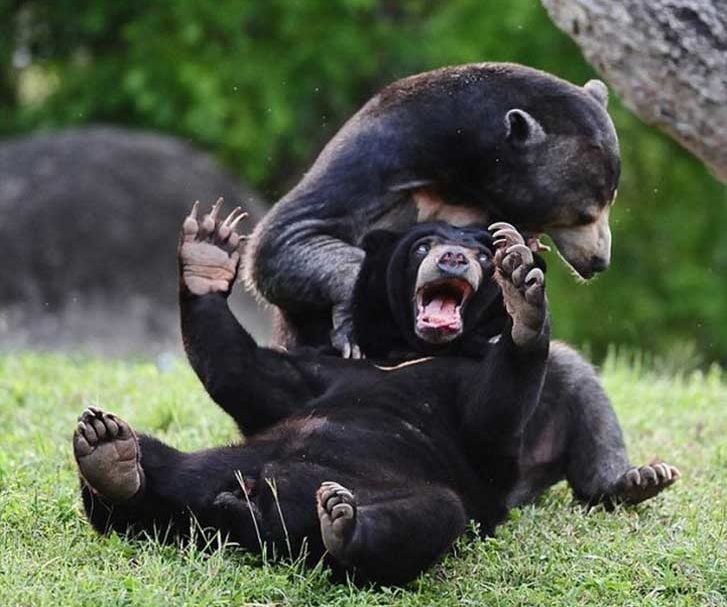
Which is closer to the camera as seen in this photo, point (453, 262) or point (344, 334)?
point (453, 262)

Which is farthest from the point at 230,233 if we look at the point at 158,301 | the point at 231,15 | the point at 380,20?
the point at 380,20

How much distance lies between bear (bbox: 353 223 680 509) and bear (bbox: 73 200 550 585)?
0.08 meters

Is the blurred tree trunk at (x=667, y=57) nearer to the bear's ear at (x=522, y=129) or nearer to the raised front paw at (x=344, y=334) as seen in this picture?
the bear's ear at (x=522, y=129)

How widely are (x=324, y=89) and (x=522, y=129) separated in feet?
41.1

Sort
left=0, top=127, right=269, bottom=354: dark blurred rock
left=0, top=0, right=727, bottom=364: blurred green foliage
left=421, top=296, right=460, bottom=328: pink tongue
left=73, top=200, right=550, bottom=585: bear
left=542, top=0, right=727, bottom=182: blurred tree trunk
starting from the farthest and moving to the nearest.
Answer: left=0, top=0, right=727, bottom=364: blurred green foliage → left=0, top=127, right=269, bottom=354: dark blurred rock → left=542, top=0, right=727, bottom=182: blurred tree trunk → left=421, top=296, right=460, bottom=328: pink tongue → left=73, top=200, right=550, bottom=585: bear

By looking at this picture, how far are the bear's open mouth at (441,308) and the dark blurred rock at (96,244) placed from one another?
29.5ft

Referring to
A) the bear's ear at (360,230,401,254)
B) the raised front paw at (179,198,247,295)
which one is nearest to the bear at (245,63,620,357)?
the bear's ear at (360,230,401,254)

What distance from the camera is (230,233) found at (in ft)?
19.7

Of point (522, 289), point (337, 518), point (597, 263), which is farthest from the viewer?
point (597, 263)

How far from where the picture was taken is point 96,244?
15820 millimetres

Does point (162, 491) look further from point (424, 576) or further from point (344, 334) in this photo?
point (344, 334)

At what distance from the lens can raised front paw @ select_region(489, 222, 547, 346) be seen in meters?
5.29

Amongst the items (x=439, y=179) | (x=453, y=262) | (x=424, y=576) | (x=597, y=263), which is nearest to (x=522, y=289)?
(x=453, y=262)

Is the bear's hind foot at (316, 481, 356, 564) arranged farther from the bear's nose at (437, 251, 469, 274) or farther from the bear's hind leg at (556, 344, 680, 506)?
the bear's hind leg at (556, 344, 680, 506)
